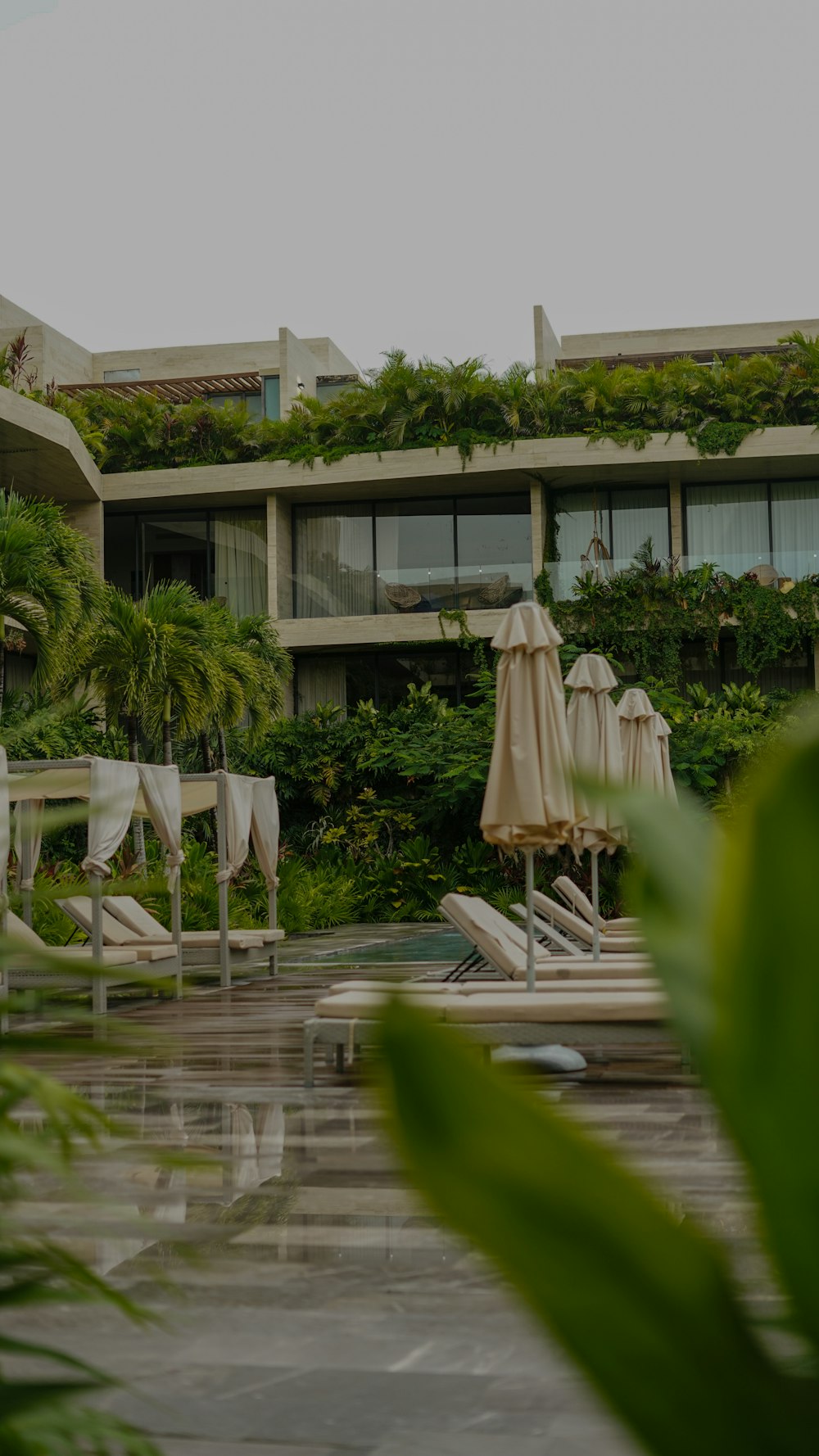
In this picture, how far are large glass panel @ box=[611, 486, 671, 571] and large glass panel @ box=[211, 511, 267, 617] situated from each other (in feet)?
23.4

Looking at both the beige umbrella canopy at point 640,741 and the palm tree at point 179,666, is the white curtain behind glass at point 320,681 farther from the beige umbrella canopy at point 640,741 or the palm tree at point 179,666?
the beige umbrella canopy at point 640,741

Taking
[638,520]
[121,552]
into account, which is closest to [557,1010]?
[638,520]

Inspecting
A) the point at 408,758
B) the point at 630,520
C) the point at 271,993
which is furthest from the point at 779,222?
the point at 271,993

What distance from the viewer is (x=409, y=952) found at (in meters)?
16.9

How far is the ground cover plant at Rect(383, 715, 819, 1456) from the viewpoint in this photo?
0.31 m

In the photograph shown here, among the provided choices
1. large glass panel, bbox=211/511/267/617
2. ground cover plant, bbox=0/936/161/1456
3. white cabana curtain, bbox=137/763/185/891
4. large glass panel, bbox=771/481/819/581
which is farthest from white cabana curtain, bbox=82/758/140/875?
large glass panel, bbox=771/481/819/581

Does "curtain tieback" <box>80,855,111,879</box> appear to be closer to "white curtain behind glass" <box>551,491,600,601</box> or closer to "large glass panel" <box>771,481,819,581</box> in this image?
"white curtain behind glass" <box>551,491,600,601</box>

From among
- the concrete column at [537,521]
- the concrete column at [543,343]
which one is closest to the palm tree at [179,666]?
the concrete column at [537,521]

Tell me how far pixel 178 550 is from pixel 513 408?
25.4 ft

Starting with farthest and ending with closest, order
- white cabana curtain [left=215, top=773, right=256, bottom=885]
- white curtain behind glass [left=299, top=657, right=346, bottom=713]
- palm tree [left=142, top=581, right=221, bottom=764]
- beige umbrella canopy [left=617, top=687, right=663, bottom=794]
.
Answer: white curtain behind glass [left=299, top=657, right=346, bottom=713] → palm tree [left=142, top=581, right=221, bottom=764] → white cabana curtain [left=215, top=773, right=256, bottom=885] → beige umbrella canopy [left=617, top=687, right=663, bottom=794]

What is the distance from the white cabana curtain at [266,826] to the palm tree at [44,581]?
9.53 feet

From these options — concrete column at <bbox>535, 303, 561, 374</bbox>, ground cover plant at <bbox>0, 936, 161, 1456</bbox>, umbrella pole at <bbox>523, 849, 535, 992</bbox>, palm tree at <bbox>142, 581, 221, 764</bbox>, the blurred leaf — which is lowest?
umbrella pole at <bbox>523, 849, 535, 992</bbox>

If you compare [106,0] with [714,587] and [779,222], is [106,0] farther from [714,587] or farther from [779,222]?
[779,222]

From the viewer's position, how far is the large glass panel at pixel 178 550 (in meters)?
30.0
